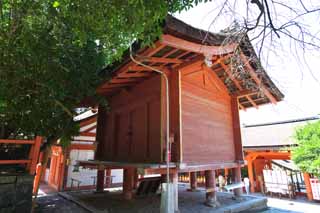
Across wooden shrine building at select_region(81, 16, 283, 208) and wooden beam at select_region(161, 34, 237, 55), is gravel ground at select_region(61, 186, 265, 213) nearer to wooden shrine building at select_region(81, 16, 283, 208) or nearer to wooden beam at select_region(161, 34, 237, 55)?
wooden shrine building at select_region(81, 16, 283, 208)

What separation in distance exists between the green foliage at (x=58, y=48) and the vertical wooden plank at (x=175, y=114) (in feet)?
5.54

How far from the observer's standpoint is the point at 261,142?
10305 millimetres

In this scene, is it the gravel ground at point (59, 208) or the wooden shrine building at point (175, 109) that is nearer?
the wooden shrine building at point (175, 109)

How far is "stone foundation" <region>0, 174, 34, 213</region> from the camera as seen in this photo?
4.21m

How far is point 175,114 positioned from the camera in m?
5.08

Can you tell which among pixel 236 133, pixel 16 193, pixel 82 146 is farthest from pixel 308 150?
pixel 82 146

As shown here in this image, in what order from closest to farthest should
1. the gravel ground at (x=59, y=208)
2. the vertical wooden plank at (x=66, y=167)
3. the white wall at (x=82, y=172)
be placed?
1. the gravel ground at (x=59, y=208)
2. the vertical wooden plank at (x=66, y=167)
3. the white wall at (x=82, y=172)

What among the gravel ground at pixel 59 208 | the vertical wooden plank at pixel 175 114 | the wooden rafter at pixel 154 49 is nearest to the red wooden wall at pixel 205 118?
the vertical wooden plank at pixel 175 114

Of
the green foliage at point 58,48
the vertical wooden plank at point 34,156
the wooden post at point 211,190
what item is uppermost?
the green foliage at point 58,48

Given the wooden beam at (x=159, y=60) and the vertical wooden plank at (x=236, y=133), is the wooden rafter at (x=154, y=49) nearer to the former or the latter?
the wooden beam at (x=159, y=60)

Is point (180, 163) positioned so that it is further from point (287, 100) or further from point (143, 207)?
point (287, 100)

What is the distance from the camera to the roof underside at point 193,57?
2.69m

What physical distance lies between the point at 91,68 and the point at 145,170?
3.54 metres

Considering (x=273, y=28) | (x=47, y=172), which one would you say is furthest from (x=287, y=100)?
(x=47, y=172)
